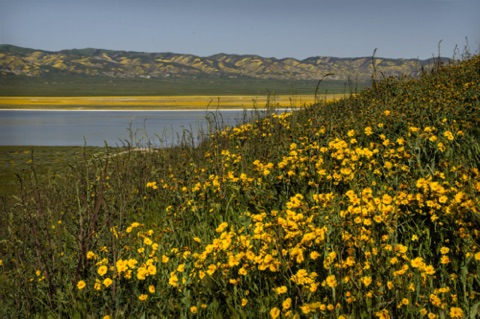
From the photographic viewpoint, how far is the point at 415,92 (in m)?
9.10

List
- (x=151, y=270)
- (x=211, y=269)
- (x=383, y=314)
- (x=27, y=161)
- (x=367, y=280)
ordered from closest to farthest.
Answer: (x=383, y=314)
(x=367, y=280)
(x=211, y=269)
(x=151, y=270)
(x=27, y=161)

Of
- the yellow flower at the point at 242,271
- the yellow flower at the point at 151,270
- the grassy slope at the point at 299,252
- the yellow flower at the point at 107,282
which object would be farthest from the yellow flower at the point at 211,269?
the yellow flower at the point at 107,282

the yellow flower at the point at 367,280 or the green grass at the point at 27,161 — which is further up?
the yellow flower at the point at 367,280

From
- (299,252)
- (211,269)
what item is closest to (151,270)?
(211,269)

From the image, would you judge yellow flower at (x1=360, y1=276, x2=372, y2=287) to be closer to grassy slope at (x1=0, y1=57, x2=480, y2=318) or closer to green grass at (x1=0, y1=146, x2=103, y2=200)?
grassy slope at (x1=0, y1=57, x2=480, y2=318)

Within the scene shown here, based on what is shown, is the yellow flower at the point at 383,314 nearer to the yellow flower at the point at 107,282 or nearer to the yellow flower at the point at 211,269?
the yellow flower at the point at 211,269

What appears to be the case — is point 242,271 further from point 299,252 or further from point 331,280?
point 331,280

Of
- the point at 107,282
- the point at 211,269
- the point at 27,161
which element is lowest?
the point at 27,161

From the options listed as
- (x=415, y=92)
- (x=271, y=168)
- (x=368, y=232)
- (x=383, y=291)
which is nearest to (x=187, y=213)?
(x=271, y=168)

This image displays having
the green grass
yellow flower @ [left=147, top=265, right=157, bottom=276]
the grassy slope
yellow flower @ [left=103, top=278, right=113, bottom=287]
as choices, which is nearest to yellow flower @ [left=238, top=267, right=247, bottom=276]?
the grassy slope

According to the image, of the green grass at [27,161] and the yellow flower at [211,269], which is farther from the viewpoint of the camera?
the green grass at [27,161]

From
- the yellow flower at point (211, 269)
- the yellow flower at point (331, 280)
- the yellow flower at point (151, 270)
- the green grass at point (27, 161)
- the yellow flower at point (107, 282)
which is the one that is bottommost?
the green grass at point (27, 161)

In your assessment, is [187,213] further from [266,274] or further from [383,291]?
[383,291]

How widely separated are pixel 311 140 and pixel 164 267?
3572 millimetres
